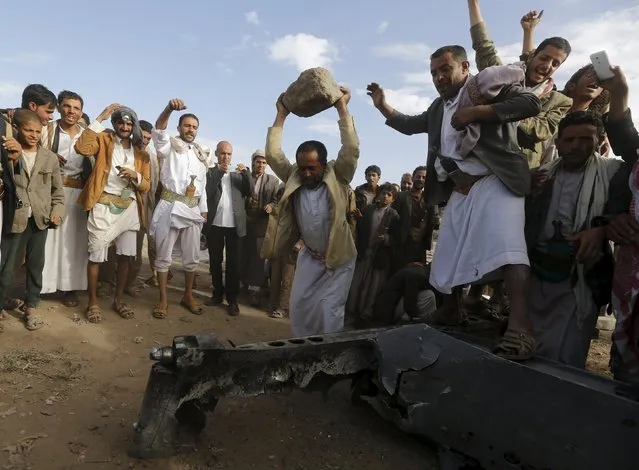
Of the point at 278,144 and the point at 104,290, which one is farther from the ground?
the point at 278,144

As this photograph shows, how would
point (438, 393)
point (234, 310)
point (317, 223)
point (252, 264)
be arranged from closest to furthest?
point (438, 393)
point (317, 223)
point (234, 310)
point (252, 264)

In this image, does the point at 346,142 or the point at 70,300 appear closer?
the point at 346,142

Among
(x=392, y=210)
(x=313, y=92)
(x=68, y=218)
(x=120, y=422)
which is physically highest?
(x=313, y=92)

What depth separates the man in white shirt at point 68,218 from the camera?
4.86 meters

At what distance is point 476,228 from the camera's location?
8.89ft

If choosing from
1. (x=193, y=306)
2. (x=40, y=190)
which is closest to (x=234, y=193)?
(x=193, y=306)

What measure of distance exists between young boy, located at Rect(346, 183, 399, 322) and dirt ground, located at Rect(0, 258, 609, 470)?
1949 mm

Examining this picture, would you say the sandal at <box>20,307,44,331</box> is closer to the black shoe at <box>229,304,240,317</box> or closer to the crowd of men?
the crowd of men

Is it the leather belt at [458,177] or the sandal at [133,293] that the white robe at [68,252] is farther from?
the leather belt at [458,177]

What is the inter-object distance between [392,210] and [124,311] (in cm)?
333

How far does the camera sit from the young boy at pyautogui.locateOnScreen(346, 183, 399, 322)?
5434 mm

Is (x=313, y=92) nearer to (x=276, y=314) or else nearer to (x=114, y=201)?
(x=114, y=201)

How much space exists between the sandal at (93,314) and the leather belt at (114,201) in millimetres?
1112

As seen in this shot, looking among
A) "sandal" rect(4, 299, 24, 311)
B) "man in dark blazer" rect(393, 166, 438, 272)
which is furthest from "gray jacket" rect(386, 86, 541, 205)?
"sandal" rect(4, 299, 24, 311)
